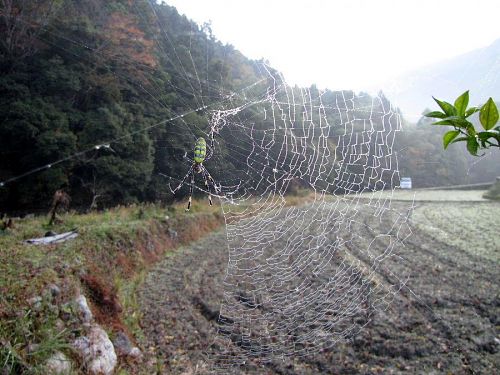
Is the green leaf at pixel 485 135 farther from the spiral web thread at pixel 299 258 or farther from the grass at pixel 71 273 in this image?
the grass at pixel 71 273

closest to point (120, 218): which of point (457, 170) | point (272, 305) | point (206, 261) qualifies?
point (206, 261)

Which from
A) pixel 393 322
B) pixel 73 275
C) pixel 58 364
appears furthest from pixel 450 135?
pixel 73 275

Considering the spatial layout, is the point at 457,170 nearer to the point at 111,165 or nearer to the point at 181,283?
the point at 181,283

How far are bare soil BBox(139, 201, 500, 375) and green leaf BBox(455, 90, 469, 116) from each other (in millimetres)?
3936

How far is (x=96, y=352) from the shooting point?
13.4 feet

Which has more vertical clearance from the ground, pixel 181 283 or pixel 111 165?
pixel 111 165

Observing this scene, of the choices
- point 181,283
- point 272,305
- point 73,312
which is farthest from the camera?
point 181,283

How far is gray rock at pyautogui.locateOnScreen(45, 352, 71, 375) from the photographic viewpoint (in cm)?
341

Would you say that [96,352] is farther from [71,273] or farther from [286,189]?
[286,189]

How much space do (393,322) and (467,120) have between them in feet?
16.3

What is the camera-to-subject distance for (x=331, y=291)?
5957mm

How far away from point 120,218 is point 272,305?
20.4 feet

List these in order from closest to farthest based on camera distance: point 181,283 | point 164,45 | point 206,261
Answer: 1. point 181,283
2. point 206,261
3. point 164,45

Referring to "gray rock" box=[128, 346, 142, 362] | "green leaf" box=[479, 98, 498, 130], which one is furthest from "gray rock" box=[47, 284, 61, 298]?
"green leaf" box=[479, 98, 498, 130]
